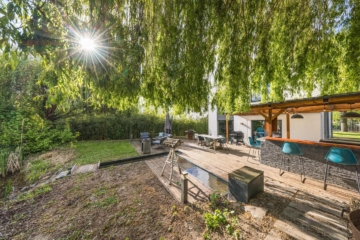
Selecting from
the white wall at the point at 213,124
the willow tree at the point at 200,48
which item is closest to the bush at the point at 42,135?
the willow tree at the point at 200,48

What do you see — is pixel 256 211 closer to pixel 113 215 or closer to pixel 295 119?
pixel 113 215

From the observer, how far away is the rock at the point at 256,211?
8.55 feet

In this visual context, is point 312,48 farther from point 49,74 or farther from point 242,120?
point 242,120

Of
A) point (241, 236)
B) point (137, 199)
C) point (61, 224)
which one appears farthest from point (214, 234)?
point (61, 224)

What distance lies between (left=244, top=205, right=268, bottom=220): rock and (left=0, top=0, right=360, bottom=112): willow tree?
2276 mm

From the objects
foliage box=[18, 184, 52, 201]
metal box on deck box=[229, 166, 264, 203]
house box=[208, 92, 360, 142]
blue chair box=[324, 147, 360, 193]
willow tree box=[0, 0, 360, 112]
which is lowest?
foliage box=[18, 184, 52, 201]

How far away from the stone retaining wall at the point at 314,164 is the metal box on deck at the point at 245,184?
2216mm

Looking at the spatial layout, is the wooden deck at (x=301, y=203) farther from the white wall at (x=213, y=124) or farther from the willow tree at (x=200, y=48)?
the white wall at (x=213, y=124)

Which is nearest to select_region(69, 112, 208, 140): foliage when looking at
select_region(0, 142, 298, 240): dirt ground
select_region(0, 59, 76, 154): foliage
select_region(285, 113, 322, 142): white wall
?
select_region(0, 59, 76, 154): foliage

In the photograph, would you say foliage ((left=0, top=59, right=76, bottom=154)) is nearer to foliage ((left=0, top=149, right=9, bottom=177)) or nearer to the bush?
the bush

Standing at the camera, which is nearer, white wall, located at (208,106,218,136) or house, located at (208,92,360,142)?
house, located at (208,92,360,142)

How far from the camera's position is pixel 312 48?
242cm

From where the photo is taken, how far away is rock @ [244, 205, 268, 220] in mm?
2607

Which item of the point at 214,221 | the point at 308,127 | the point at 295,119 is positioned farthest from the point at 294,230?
the point at 295,119
